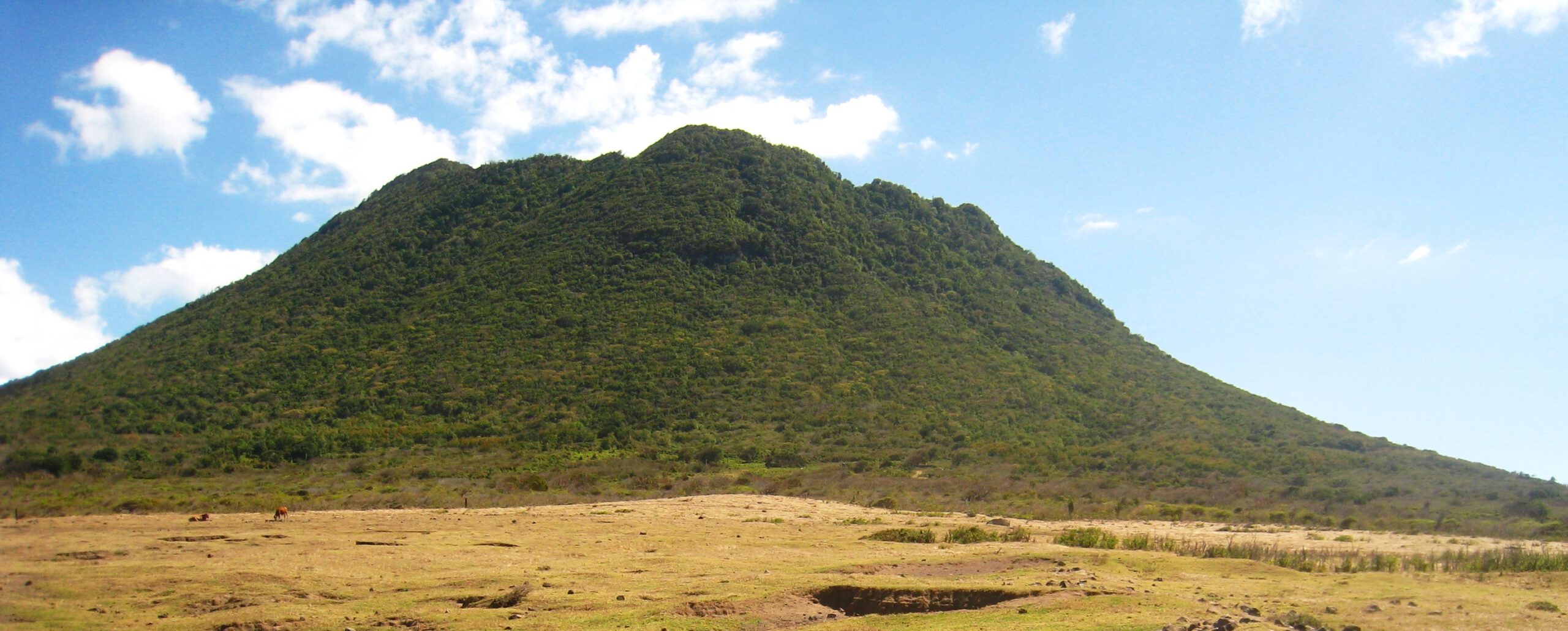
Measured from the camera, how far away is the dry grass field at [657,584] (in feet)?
35.1

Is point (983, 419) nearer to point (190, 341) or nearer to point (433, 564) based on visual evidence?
point (433, 564)

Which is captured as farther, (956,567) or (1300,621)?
(956,567)

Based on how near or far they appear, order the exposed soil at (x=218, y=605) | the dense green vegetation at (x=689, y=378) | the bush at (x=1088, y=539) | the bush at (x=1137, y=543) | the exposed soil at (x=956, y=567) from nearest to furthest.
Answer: the exposed soil at (x=218, y=605) → the exposed soil at (x=956, y=567) → the bush at (x=1137, y=543) → the bush at (x=1088, y=539) → the dense green vegetation at (x=689, y=378)

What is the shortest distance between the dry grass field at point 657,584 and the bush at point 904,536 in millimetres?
828

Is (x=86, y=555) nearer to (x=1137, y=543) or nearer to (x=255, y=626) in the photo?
(x=255, y=626)

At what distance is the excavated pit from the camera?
1185cm

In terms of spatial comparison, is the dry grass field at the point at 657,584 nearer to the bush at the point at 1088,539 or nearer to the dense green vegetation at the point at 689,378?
the bush at the point at 1088,539

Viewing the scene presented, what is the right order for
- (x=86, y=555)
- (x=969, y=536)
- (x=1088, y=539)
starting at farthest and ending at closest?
(x=969, y=536) → (x=1088, y=539) → (x=86, y=555)

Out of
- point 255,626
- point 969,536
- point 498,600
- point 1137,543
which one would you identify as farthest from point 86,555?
point 1137,543

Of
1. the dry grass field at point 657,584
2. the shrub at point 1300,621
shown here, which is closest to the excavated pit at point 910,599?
the dry grass field at point 657,584

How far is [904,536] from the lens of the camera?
18469 millimetres

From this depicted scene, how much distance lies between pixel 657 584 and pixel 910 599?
11.5ft

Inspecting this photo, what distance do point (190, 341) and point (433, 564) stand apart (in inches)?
1652

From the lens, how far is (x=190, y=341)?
4872 centimetres
